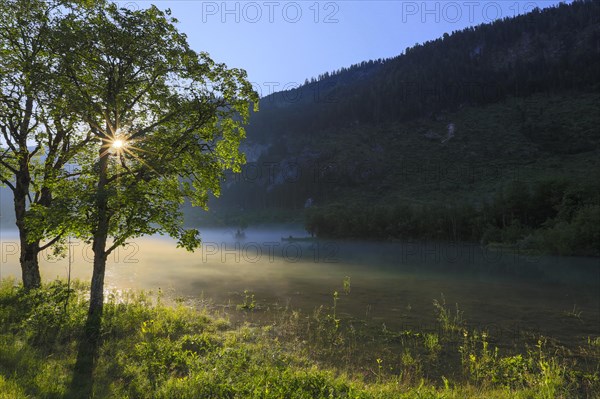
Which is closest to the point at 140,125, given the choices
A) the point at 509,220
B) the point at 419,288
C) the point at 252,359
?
the point at 252,359

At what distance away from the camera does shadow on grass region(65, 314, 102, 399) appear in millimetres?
8301

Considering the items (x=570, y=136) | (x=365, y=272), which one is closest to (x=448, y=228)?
(x=365, y=272)

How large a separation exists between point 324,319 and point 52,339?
1132 centimetres

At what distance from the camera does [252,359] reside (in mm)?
10836

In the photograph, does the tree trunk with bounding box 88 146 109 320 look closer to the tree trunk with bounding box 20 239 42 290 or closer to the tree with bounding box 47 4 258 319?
the tree with bounding box 47 4 258 319

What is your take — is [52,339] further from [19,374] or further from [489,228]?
Answer: [489,228]

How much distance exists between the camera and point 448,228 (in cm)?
8262

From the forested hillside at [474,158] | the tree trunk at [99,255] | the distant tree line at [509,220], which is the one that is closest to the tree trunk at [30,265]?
the tree trunk at [99,255]

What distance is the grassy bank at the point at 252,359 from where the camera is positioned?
328 inches

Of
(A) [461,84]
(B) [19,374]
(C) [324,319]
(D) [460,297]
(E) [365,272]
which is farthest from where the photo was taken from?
(A) [461,84]

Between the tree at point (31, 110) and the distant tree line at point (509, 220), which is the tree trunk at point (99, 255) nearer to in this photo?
the tree at point (31, 110)

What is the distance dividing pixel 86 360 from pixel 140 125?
10044 millimetres

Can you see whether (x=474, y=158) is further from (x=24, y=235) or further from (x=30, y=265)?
(x=24, y=235)

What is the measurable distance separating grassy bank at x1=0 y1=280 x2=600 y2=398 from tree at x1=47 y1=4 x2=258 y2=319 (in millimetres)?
2507
